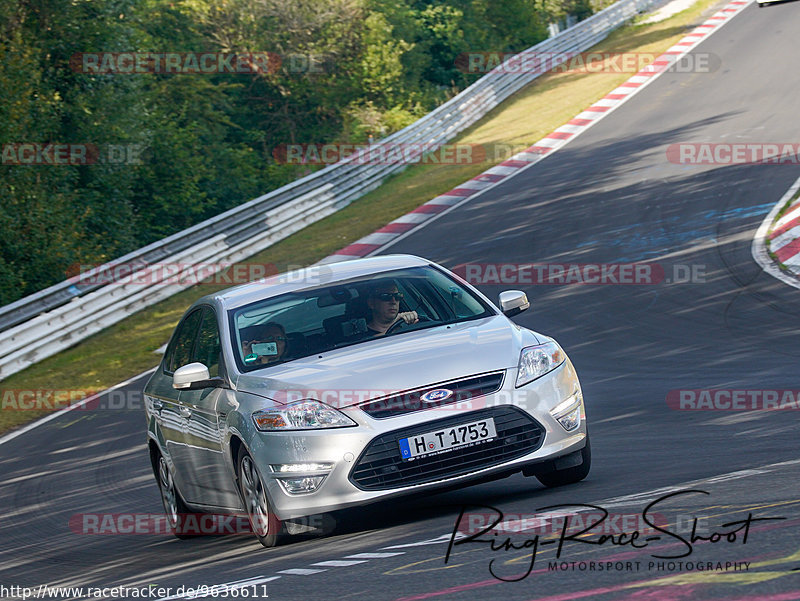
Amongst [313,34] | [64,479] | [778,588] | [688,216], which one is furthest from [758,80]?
[778,588]

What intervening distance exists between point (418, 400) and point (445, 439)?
0.25 m

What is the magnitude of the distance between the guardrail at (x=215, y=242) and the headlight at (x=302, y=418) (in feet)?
37.3

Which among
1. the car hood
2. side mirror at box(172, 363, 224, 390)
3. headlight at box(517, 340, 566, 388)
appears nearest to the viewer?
the car hood

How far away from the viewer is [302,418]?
6016mm

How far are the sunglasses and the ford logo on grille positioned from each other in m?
1.35

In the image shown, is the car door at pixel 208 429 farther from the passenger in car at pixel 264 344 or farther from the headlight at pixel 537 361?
the headlight at pixel 537 361

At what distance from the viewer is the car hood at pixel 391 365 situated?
6035 millimetres

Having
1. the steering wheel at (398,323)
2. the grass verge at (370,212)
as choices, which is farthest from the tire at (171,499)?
the grass verge at (370,212)

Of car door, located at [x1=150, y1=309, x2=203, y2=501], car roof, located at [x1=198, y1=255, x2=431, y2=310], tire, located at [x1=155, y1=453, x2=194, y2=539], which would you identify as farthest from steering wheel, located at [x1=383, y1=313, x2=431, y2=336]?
tire, located at [x1=155, y1=453, x2=194, y2=539]

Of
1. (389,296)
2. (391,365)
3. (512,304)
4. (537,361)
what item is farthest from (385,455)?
(512,304)

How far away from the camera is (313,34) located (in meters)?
35.8

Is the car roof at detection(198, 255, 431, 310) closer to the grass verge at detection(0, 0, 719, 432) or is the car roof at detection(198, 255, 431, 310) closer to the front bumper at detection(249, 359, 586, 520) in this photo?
the front bumper at detection(249, 359, 586, 520)

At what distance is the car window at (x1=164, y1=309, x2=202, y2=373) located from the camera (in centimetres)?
773

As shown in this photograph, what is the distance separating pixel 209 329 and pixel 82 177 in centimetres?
2112
